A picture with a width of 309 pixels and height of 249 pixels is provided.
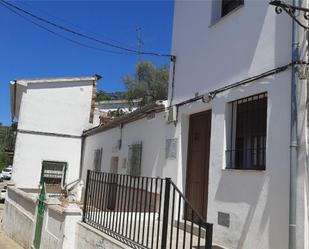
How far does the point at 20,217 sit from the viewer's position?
11711 millimetres

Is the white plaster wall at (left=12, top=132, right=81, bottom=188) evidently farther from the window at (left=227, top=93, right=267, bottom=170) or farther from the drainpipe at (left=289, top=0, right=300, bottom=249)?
the drainpipe at (left=289, top=0, right=300, bottom=249)

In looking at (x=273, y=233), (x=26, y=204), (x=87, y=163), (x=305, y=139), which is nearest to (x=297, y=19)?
(x=305, y=139)

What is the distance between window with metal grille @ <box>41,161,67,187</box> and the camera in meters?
17.4

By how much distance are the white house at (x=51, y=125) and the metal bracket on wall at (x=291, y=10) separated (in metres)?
13.9

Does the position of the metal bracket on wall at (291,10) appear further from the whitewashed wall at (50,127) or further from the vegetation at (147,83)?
the vegetation at (147,83)

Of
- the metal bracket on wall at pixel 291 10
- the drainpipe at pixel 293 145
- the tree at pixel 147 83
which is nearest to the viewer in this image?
the metal bracket on wall at pixel 291 10

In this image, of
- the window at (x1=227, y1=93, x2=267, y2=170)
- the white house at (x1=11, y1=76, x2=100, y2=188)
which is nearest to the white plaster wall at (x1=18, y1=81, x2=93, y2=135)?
the white house at (x1=11, y1=76, x2=100, y2=188)

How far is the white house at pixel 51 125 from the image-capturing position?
1686 centimetres

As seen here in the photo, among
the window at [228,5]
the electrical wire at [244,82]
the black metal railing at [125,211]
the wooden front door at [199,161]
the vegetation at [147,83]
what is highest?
the vegetation at [147,83]

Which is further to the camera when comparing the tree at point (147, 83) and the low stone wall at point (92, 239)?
the tree at point (147, 83)

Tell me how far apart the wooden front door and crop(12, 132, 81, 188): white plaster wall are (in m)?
10.6

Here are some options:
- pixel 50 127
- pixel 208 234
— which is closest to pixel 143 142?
pixel 208 234

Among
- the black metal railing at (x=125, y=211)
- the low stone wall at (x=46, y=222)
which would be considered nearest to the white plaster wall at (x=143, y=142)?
the black metal railing at (x=125, y=211)

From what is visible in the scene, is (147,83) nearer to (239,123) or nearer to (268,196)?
(239,123)
